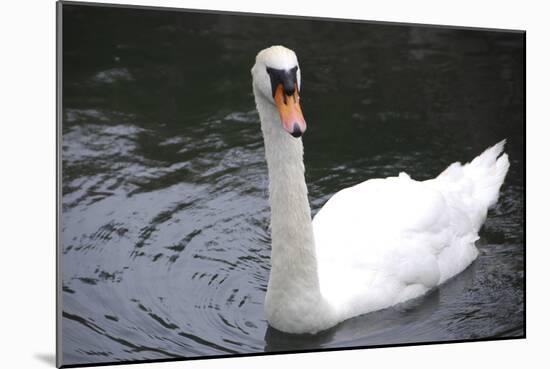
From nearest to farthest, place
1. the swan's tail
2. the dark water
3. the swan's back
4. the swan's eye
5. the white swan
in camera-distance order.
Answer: the swan's eye, the white swan, the dark water, the swan's back, the swan's tail

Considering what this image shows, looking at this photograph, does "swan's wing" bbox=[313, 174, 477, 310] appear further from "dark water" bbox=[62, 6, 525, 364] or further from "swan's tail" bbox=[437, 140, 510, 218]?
"swan's tail" bbox=[437, 140, 510, 218]

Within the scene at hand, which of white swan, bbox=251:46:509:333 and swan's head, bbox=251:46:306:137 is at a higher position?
swan's head, bbox=251:46:306:137

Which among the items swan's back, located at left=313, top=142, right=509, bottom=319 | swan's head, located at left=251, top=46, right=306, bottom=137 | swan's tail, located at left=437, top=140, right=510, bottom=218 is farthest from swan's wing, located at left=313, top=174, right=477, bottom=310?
swan's head, located at left=251, top=46, right=306, bottom=137

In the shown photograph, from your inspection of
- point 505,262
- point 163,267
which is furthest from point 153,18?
point 505,262

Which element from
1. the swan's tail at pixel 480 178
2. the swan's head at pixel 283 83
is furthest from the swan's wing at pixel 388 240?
the swan's head at pixel 283 83

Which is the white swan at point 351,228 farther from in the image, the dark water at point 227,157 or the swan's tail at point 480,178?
the dark water at point 227,157

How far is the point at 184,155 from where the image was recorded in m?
6.61

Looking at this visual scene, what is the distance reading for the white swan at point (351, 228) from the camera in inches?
206

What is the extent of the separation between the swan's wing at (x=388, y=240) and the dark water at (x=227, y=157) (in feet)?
0.51

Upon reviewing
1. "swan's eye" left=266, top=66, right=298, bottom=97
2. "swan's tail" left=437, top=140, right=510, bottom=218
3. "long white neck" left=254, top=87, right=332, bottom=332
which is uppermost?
"swan's eye" left=266, top=66, right=298, bottom=97

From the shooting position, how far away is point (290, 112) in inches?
193

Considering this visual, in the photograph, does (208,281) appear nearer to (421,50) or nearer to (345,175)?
(345,175)

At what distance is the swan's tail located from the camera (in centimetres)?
679

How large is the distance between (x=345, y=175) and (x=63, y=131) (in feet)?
6.47
